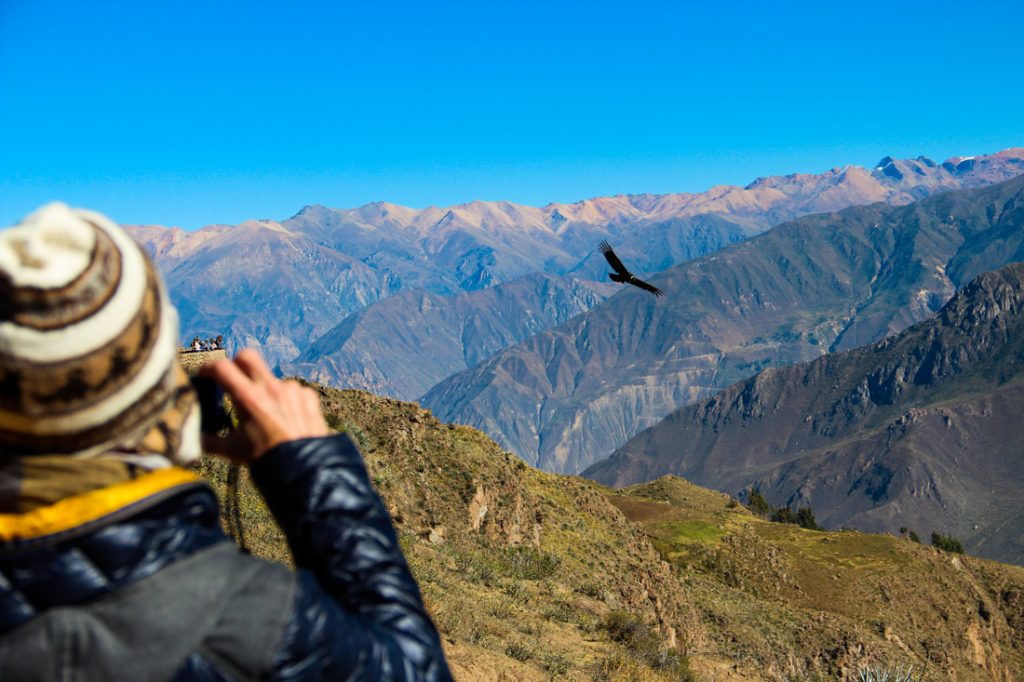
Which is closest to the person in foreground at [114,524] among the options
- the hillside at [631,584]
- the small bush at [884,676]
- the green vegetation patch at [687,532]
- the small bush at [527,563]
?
the hillside at [631,584]

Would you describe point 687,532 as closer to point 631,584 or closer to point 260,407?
point 631,584

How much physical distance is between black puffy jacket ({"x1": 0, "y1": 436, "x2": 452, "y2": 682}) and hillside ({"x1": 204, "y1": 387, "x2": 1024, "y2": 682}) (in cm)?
1038

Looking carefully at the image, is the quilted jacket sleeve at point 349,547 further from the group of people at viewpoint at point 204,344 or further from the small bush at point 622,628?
the group of people at viewpoint at point 204,344

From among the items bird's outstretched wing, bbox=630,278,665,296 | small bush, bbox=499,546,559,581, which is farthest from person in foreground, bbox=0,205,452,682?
small bush, bbox=499,546,559,581

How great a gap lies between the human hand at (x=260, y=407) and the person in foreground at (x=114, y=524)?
0.71ft

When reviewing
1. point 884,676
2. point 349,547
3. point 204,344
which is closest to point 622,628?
point 884,676

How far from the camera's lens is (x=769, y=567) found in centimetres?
5659

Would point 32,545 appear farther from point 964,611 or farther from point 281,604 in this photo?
point 964,611

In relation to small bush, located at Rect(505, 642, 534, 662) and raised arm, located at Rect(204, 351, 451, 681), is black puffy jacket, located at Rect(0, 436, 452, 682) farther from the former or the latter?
small bush, located at Rect(505, 642, 534, 662)

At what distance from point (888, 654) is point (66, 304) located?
53.0 m

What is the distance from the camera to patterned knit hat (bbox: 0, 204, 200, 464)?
209 cm

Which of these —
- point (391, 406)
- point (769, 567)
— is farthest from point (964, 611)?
point (391, 406)

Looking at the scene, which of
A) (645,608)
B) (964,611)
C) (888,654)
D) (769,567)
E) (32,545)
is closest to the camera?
(32,545)

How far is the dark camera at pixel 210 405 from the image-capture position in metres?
2.69
